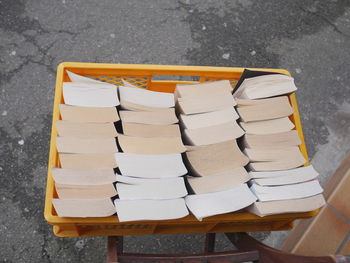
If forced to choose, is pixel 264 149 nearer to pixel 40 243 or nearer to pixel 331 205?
pixel 331 205

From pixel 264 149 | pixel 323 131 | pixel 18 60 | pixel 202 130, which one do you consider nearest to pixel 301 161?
pixel 264 149

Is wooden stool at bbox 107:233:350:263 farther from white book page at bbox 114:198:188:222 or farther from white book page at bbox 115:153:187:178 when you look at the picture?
white book page at bbox 115:153:187:178

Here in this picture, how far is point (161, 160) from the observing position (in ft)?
4.77

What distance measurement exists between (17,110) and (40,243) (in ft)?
2.97

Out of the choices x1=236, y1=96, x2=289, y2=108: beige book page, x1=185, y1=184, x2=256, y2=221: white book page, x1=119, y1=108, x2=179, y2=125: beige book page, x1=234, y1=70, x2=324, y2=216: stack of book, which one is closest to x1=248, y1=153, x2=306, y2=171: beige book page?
x1=234, y1=70, x2=324, y2=216: stack of book

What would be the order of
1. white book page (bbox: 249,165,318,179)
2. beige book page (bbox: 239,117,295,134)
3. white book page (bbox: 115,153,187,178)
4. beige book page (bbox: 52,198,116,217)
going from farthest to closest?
1. beige book page (bbox: 239,117,295,134)
2. white book page (bbox: 249,165,318,179)
3. white book page (bbox: 115,153,187,178)
4. beige book page (bbox: 52,198,116,217)

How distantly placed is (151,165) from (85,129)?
299 mm

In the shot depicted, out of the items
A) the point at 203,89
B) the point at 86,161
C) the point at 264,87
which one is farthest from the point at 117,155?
the point at 264,87

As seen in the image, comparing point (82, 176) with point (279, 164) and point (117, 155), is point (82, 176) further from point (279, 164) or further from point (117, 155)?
point (279, 164)

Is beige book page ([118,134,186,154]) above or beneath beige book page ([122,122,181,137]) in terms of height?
beneath

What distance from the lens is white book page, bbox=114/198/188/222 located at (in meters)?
1.31

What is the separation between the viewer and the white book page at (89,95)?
153cm

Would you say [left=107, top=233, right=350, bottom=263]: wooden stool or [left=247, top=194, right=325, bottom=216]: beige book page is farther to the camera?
[left=247, top=194, right=325, bottom=216]: beige book page

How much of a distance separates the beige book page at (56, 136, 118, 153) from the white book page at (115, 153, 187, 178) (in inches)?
2.0
